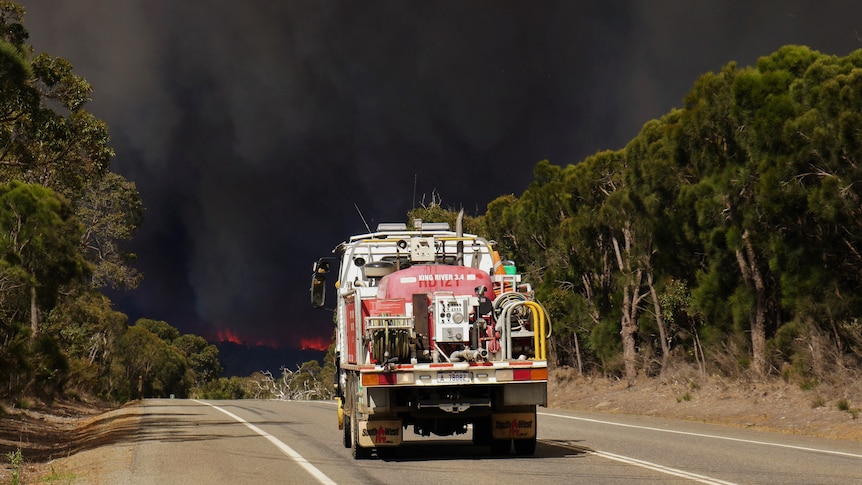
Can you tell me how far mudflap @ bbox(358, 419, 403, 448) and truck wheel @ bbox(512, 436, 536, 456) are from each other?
1723 mm

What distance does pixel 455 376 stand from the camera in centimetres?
1255

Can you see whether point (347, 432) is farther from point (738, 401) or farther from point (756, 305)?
point (756, 305)

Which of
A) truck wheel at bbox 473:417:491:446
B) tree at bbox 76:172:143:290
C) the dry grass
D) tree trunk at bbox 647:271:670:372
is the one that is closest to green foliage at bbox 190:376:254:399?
tree at bbox 76:172:143:290

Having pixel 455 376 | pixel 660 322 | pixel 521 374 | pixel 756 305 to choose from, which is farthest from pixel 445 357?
pixel 660 322

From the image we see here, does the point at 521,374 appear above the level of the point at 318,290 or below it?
below

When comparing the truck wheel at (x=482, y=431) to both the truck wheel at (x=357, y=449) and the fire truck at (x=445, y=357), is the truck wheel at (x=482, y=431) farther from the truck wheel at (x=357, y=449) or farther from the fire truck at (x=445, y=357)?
the truck wheel at (x=357, y=449)

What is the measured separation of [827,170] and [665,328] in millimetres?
12248

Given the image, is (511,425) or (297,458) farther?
(297,458)

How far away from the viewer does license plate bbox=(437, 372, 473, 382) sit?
12.5 metres

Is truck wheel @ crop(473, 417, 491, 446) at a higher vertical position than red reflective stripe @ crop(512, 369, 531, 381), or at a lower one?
lower

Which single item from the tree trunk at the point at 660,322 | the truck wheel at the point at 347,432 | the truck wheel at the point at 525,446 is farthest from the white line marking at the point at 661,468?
the tree trunk at the point at 660,322

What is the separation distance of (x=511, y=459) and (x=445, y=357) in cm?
164

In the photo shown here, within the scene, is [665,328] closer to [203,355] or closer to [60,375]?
[60,375]

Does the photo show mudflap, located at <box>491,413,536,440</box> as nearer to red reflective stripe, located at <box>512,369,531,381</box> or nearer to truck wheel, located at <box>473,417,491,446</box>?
truck wheel, located at <box>473,417,491,446</box>
